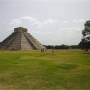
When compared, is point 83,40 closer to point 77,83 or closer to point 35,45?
point 35,45

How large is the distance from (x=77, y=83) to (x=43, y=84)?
2280mm

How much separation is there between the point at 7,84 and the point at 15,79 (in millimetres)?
1576

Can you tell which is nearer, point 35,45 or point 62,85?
point 62,85

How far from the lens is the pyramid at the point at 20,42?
86875 mm


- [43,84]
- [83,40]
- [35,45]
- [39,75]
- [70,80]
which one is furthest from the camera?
[35,45]

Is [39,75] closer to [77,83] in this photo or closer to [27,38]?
[77,83]

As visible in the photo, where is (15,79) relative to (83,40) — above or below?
below

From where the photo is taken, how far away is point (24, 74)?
1844 centimetres

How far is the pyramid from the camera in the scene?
86875mm

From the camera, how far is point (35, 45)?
90.2 metres

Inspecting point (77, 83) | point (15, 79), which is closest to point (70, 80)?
point (77, 83)

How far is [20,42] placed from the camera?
89062 mm

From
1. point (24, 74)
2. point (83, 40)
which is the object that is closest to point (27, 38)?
point (83, 40)

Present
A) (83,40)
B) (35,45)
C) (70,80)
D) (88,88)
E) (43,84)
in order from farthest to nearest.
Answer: (35,45)
(83,40)
(70,80)
(43,84)
(88,88)
